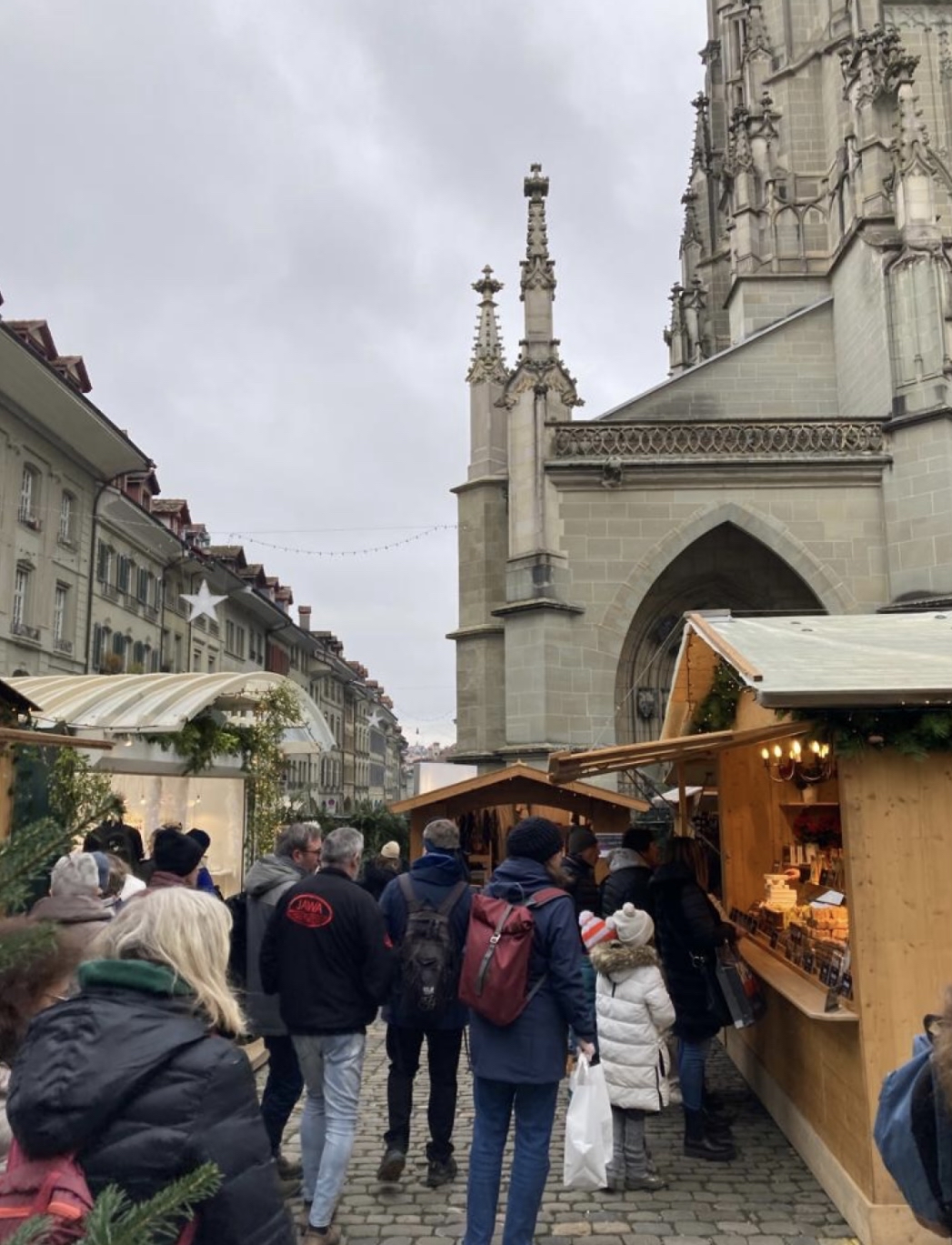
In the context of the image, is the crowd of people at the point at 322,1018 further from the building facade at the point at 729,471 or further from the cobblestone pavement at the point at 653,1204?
the building facade at the point at 729,471

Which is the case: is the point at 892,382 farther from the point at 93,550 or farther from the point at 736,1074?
the point at 93,550

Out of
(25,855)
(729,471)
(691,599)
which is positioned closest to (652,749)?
(25,855)

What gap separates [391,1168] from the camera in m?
5.34

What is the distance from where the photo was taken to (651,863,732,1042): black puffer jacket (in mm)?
6016

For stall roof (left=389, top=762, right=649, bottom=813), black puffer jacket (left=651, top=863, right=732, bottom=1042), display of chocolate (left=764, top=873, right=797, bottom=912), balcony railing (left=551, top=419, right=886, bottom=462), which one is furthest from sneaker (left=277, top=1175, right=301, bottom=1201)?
balcony railing (left=551, top=419, right=886, bottom=462)

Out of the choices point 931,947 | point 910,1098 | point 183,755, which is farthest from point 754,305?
point 910,1098

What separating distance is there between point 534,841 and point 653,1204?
2100 millimetres

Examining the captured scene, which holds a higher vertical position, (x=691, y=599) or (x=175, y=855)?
(x=691, y=599)

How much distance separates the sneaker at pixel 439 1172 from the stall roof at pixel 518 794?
25.2 feet

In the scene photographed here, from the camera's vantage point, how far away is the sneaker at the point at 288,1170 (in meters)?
5.46

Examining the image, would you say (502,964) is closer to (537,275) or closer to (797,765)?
(797,765)

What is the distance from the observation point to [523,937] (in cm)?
438

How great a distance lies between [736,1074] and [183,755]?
594cm

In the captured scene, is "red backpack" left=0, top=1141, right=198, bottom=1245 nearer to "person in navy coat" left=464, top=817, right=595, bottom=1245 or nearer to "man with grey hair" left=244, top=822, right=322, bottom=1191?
"person in navy coat" left=464, top=817, right=595, bottom=1245
